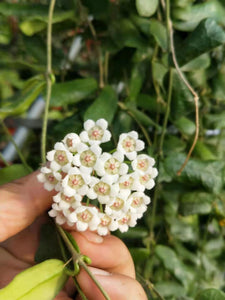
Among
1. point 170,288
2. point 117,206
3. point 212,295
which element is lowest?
point 170,288

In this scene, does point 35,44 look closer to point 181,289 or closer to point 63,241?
point 63,241

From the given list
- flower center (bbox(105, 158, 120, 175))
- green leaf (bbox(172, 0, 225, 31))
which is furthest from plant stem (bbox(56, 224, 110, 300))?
green leaf (bbox(172, 0, 225, 31))

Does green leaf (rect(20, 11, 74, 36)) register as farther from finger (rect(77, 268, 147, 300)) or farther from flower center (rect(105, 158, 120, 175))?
finger (rect(77, 268, 147, 300))

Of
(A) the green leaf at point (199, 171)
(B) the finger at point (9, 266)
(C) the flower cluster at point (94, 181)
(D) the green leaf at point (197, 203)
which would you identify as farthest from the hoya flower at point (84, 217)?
(D) the green leaf at point (197, 203)

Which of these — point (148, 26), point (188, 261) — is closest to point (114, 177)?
point (148, 26)

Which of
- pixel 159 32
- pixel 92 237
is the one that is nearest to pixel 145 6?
pixel 159 32

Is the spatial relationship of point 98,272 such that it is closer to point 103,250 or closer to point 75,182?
point 103,250
